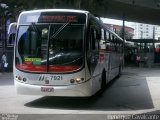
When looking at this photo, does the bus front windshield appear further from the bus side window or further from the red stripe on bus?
the bus side window

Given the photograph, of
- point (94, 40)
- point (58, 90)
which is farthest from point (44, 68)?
point (94, 40)

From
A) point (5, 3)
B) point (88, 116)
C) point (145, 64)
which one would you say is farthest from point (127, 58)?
point (88, 116)

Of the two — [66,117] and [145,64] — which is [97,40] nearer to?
[66,117]

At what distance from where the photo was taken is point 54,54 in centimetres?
1168

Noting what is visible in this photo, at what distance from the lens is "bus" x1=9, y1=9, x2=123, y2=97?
1145cm

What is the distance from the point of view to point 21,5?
2948cm

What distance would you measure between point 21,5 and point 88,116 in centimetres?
2064

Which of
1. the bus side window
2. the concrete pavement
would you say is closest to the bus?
the bus side window

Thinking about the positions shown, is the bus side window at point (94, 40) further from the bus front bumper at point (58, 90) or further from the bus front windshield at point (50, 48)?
the bus front bumper at point (58, 90)

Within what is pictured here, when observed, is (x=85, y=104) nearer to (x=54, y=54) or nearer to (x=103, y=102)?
(x=103, y=102)

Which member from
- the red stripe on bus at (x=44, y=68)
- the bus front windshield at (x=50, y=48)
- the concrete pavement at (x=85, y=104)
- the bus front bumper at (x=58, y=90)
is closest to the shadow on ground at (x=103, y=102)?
the concrete pavement at (x=85, y=104)

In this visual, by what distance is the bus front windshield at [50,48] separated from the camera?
37.9 feet

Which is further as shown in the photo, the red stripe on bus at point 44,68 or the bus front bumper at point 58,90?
the red stripe on bus at point 44,68

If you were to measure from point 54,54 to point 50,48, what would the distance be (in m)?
0.24
